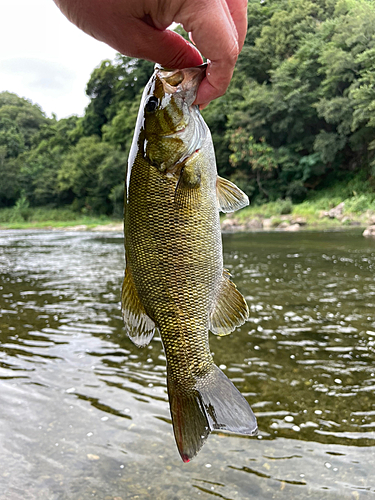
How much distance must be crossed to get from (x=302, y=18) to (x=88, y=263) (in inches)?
1842

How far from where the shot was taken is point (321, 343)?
8.09 metres

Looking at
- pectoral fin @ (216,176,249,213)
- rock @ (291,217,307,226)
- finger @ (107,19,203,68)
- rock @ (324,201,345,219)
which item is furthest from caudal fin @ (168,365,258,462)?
rock @ (324,201,345,219)

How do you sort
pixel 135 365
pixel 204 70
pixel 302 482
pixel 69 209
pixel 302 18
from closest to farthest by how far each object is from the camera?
pixel 204 70
pixel 302 482
pixel 135 365
pixel 302 18
pixel 69 209

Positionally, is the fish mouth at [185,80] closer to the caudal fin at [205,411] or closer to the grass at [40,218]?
the caudal fin at [205,411]

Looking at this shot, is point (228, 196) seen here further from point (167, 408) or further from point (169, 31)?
point (167, 408)

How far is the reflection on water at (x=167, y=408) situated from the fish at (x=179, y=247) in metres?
3.15

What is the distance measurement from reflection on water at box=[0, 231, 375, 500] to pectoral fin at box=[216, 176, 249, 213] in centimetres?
359

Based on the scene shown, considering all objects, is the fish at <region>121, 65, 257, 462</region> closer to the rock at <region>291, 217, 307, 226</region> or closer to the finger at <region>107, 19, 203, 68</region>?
the finger at <region>107, 19, 203, 68</region>

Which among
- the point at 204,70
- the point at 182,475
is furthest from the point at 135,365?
the point at 204,70

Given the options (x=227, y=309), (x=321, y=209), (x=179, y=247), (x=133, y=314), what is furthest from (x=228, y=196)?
(x=321, y=209)

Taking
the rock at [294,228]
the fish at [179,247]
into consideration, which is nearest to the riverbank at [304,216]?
the rock at [294,228]

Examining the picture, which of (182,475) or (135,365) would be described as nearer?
(182,475)

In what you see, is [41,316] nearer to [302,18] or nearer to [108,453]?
[108,453]

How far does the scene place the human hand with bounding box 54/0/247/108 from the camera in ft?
4.22
